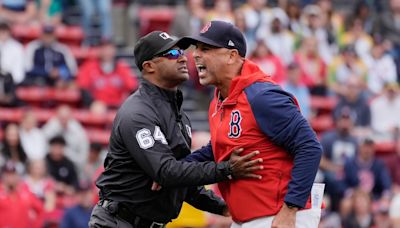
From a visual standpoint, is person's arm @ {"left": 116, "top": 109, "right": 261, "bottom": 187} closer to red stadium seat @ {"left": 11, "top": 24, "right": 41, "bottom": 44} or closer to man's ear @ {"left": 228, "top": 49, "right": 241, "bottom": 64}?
man's ear @ {"left": 228, "top": 49, "right": 241, "bottom": 64}

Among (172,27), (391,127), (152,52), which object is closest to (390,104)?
(391,127)

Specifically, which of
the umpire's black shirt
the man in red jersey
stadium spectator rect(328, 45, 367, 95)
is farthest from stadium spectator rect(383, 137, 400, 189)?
the man in red jersey

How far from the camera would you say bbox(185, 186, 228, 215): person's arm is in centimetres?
777

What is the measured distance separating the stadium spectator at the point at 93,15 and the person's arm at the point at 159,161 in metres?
9.92

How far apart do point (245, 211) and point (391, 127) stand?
10045 mm

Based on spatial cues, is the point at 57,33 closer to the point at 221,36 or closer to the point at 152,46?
the point at 152,46

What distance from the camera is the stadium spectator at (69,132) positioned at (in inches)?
555

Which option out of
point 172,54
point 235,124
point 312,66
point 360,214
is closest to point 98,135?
point 360,214

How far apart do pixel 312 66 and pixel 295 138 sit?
10791mm

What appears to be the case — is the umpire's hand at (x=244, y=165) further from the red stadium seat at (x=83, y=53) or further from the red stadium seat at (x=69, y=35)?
the red stadium seat at (x=69, y=35)

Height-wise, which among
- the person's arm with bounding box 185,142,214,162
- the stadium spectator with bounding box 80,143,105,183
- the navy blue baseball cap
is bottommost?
the stadium spectator with bounding box 80,143,105,183

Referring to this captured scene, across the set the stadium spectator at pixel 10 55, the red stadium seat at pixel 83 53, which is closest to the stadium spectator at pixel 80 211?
the stadium spectator at pixel 10 55

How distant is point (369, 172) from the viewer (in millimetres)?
14773

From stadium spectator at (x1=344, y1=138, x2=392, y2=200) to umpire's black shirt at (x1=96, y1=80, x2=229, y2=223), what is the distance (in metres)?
7.04
